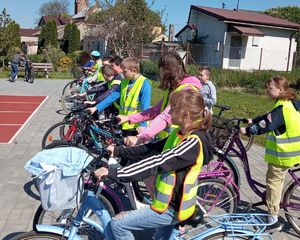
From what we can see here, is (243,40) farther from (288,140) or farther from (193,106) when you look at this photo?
(193,106)

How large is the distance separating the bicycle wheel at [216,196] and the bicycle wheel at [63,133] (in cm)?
199

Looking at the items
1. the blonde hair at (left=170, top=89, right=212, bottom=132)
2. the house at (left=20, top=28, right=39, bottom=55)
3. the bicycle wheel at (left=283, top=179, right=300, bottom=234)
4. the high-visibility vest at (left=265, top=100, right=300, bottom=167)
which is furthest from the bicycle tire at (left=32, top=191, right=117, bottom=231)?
the house at (left=20, top=28, right=39, bottom=55)

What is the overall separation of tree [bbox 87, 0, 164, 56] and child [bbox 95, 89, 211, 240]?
20857 mm

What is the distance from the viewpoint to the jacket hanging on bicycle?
13.5 feet

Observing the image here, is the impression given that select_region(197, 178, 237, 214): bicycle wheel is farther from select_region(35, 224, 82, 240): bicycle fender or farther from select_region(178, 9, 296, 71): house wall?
select_region(178, 9, 296, 71): house wall

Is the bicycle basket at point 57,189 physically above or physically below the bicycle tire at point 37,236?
above

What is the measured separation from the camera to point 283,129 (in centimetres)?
415

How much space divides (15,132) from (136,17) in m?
18.3

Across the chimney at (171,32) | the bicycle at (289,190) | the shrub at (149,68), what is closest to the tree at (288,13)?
the chimney at (171,32)

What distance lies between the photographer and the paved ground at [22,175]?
437 cm

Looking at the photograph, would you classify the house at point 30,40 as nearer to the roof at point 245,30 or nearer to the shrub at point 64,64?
the shrub at point 64,64

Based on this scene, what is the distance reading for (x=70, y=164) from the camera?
103 inches

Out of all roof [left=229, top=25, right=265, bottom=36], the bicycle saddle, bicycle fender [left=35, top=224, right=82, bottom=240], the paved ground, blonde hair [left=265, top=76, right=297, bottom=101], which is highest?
roof [left=229, top=25, right=265, bottom=36]

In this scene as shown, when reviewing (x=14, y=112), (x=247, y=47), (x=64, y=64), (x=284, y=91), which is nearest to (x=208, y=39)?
(x=247, y=47)
